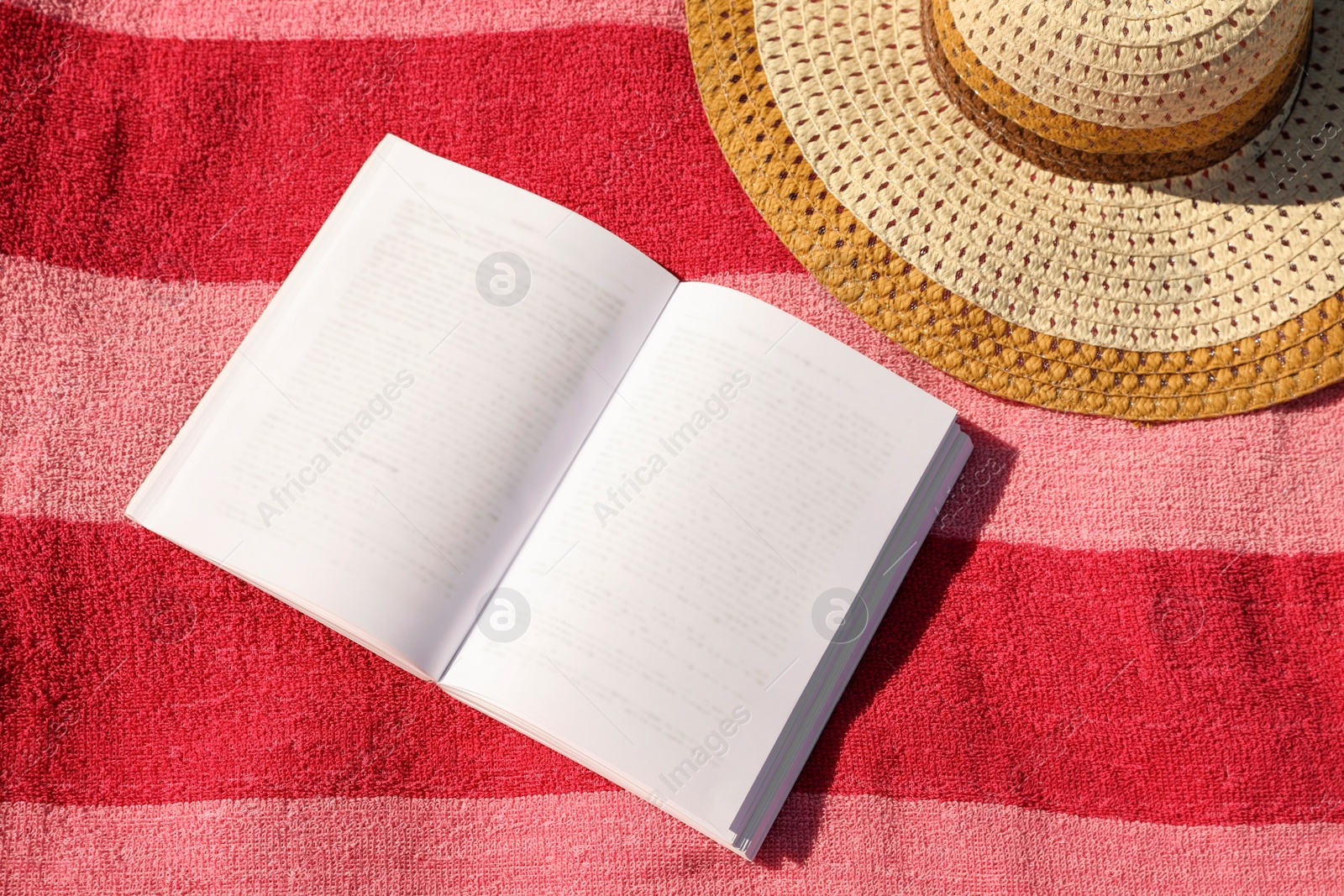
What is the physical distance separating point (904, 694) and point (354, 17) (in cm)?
55

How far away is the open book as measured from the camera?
50cm

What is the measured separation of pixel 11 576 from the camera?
1.81 ft

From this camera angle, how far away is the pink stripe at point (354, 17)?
2.02 ft

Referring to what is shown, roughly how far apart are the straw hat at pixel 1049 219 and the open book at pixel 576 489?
6cm

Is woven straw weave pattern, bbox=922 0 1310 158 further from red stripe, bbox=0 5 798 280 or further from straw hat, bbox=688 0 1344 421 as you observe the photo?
red stripe, bbox=0 5 798 280

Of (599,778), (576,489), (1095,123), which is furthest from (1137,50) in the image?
(599,778)

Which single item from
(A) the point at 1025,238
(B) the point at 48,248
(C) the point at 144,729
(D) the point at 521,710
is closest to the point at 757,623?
(D) the point at 521,710

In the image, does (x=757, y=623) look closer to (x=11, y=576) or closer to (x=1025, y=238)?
(x=1025, y=238)

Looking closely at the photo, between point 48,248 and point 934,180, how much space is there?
54 cm

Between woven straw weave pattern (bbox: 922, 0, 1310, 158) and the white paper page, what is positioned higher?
woven straw weave pattern (bbox: 922, 0, 1310, 158)

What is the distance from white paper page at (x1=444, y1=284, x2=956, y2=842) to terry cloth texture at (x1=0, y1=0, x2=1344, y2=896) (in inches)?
2.1

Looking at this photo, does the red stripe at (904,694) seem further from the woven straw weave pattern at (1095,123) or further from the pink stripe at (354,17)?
the pink stripe at (354,17)

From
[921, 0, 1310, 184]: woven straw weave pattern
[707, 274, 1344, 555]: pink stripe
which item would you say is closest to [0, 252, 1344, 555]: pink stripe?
[707, 274, 1344, 555]: pink stripe

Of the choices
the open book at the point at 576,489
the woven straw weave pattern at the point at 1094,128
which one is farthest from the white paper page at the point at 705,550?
the woven straw weave pattern at the point at 1094,128
